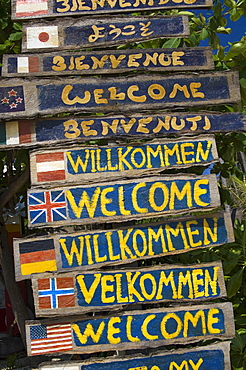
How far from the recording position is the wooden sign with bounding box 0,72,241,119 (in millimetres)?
3670

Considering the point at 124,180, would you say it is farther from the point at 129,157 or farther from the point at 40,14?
the point at 40,14

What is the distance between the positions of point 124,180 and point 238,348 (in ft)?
6.88

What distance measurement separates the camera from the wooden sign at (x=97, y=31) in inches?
155

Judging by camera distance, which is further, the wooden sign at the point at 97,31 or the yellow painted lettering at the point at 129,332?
the wooden sign at the point at 97,31

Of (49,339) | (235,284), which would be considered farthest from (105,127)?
(235,284)

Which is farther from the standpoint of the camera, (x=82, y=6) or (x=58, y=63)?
(x=82, y=6)

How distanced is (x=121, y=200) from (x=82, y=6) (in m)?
2.14

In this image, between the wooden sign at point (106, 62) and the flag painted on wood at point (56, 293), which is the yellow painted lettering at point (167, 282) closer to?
the flag painted on wood at point (56, 293)

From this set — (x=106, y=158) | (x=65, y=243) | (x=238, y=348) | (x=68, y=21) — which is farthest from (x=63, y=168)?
(x=238, y=348)

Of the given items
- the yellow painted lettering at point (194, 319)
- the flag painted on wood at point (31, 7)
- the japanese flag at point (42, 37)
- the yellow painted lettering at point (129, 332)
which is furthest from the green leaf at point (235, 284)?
the flag painted on wood at point (31, 7)

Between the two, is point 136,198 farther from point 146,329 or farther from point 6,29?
point 6,29

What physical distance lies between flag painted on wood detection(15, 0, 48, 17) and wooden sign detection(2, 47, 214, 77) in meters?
0.54

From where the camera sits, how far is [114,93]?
3760 millimetres

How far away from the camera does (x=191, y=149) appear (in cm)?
372
